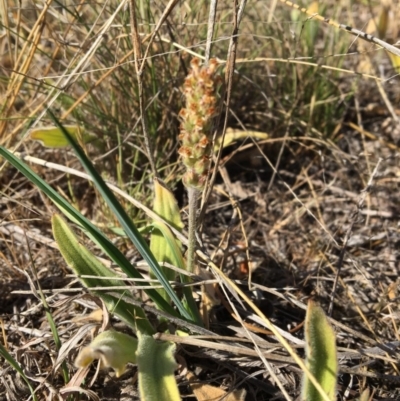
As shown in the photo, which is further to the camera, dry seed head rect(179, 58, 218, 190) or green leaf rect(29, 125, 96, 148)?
green leaf rect(29, 125, 96, 148)

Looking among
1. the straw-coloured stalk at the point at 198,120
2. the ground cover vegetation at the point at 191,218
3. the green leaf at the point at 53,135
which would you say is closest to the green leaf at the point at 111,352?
the ground cover vegetation at the point at 191,218

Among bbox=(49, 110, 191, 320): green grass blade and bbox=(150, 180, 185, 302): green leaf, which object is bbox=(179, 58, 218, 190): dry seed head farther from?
bbox=(150, 180, 185, 302): green leaf

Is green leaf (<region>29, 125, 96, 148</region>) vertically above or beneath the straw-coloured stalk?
beneath

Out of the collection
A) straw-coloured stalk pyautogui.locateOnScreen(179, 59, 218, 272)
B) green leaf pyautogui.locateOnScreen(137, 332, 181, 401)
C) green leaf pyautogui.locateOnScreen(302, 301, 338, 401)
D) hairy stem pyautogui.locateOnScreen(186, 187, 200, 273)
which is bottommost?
green leaf pyautogui.locateOnScreen(137, 332, 181, 401)

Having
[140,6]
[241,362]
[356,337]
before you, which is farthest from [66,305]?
[140,6]

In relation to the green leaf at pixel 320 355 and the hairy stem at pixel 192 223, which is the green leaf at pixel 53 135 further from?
the green leaf at pixel 320 355

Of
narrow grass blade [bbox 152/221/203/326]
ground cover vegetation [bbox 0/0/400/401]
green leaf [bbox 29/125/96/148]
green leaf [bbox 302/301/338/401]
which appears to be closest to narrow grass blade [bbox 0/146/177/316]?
ground cover vegetation [bbox 0/0/400/401]

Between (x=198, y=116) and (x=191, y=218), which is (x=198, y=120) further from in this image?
(x=191, y=218)
